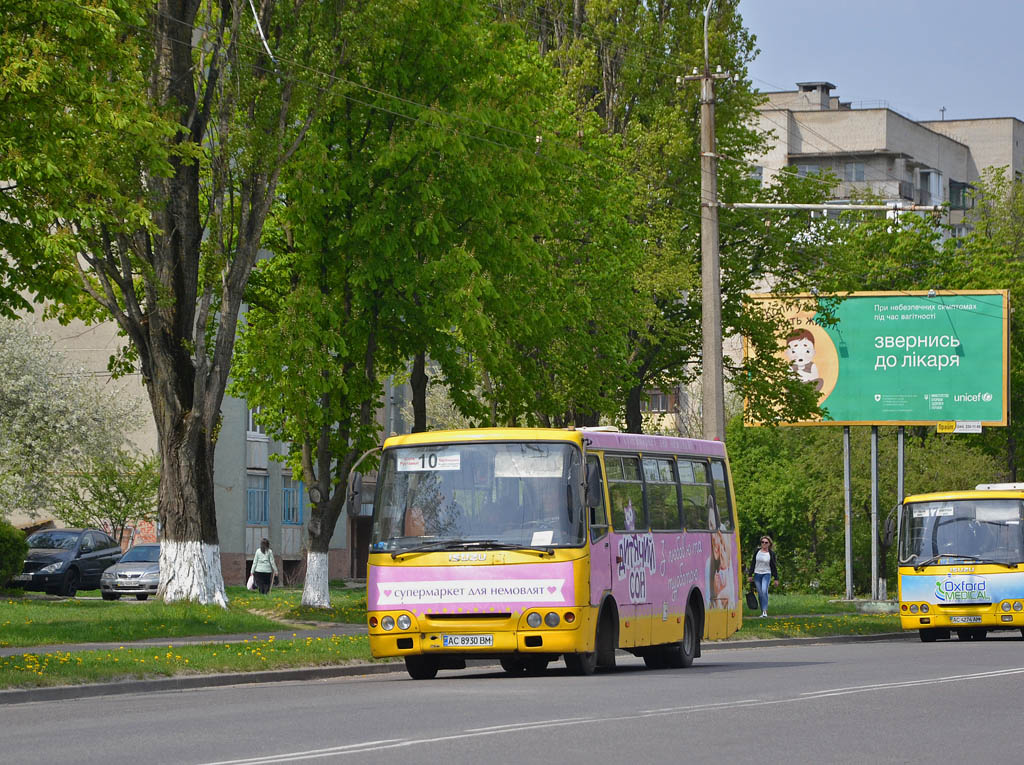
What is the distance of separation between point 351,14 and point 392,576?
1402 centimetres

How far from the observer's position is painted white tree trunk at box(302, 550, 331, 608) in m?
33.8

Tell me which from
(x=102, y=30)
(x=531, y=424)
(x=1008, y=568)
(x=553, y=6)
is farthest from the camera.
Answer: (x=553, y=6)

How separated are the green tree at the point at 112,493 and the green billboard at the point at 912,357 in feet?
62.7

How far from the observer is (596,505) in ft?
66.5

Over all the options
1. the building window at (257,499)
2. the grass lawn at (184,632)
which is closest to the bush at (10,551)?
the grass lawn at (184,632)

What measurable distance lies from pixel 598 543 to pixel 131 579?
26113 millimetres

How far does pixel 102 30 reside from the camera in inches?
848

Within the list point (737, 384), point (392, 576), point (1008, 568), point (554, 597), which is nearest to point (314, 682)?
point (392, 576)

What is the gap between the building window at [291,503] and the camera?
6431cm

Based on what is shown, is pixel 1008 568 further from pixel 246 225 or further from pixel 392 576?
pixel 392 576

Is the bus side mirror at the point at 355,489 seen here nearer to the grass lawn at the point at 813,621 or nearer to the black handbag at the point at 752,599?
the grass lawn at the point at 813,621

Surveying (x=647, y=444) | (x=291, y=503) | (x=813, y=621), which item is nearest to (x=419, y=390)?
(x=813, y=621)

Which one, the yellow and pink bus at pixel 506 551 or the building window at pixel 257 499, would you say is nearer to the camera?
the yellow and pink bus at pixel 506 551

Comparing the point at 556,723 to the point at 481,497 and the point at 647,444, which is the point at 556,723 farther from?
the point at 647,444
